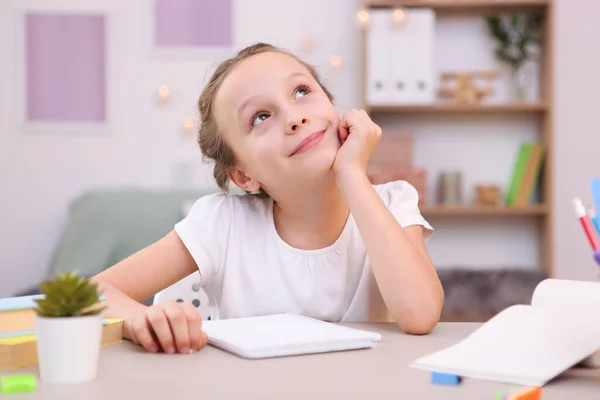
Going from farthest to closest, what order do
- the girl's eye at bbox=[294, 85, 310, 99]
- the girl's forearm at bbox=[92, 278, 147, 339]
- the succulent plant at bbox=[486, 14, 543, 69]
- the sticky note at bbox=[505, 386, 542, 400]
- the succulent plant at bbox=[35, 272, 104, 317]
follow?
the succulent plant at bbox=[486, 14, 543, 69]
the girl's eye at bbox=[294, 85, 310, 99]
the girl's forearm at bbox=[92, 278, 147, 339]
the succulent plant at bbox=[35, 272, 104, 317]
the sticky note at bbox=[505, 386, 542, 400]

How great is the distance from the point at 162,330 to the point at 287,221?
604mm

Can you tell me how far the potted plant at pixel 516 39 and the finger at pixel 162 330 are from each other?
3080 millimetres

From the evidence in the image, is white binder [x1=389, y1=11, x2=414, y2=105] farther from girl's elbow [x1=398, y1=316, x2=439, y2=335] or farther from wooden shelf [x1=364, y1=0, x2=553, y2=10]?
girl's elbow [x1=398, y1=316, x2=439, y2=335]

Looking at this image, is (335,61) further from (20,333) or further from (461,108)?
(20,333)

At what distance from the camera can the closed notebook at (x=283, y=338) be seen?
Answer: 2.87 ft

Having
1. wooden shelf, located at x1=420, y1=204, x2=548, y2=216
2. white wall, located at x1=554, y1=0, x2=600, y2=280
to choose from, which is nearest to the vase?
white wall, located at x1=554, y1=0, x2=600, y2=280

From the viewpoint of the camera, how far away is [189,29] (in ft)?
12.6

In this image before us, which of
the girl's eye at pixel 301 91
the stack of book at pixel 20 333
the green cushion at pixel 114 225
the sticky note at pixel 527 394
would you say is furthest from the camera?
the green cushion at pixel 114 225

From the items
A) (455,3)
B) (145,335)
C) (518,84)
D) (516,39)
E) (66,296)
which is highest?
(455,3)

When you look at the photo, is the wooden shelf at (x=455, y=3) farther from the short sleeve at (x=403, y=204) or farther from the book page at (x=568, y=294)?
the book page at (x=568, y=294)

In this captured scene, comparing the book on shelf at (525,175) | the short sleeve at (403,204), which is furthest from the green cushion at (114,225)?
the short sleeve at (403,204)

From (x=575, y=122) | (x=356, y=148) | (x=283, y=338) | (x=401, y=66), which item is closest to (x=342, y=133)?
(x=356, y=148)

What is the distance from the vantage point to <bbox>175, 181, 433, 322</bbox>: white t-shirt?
1416 millimetres

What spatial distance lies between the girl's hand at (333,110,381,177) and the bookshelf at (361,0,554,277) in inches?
89.1
